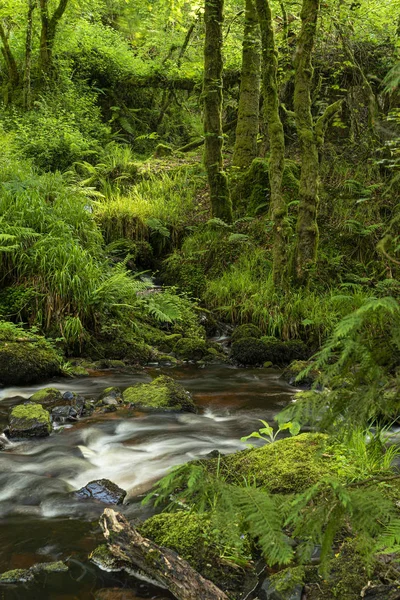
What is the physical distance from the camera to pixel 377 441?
2105 mm

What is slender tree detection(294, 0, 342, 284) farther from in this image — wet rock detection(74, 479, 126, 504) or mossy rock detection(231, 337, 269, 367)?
wet rock detection(74, 479, 126, 504)

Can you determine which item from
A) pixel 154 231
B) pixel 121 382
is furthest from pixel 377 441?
pixel 154 231

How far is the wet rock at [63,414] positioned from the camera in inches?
223

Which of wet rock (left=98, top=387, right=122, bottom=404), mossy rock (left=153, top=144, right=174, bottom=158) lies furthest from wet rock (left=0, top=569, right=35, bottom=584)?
mossy rock (left=153, top=144, right=174, bottom=158)

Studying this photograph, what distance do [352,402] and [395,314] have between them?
0.34 meters

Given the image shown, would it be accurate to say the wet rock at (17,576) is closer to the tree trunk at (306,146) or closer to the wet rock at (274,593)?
the wet rock at (274,593)

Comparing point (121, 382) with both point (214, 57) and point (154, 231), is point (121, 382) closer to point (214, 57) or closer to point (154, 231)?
point (154, 231)

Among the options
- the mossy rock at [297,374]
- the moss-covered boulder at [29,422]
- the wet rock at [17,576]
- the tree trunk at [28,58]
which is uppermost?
the tree trunk at [28,58]

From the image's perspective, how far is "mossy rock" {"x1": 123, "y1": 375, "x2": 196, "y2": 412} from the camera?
6.16m

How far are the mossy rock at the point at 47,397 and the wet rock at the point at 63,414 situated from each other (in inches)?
9.5

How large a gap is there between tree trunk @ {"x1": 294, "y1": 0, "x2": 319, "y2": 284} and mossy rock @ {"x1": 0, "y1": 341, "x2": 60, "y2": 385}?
489 cm

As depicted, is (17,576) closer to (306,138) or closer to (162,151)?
(306,138)

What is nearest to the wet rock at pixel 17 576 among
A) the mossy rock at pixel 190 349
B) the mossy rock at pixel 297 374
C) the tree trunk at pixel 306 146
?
the mossy rock at pixel 297 374

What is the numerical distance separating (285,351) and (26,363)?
4095 millimetres
